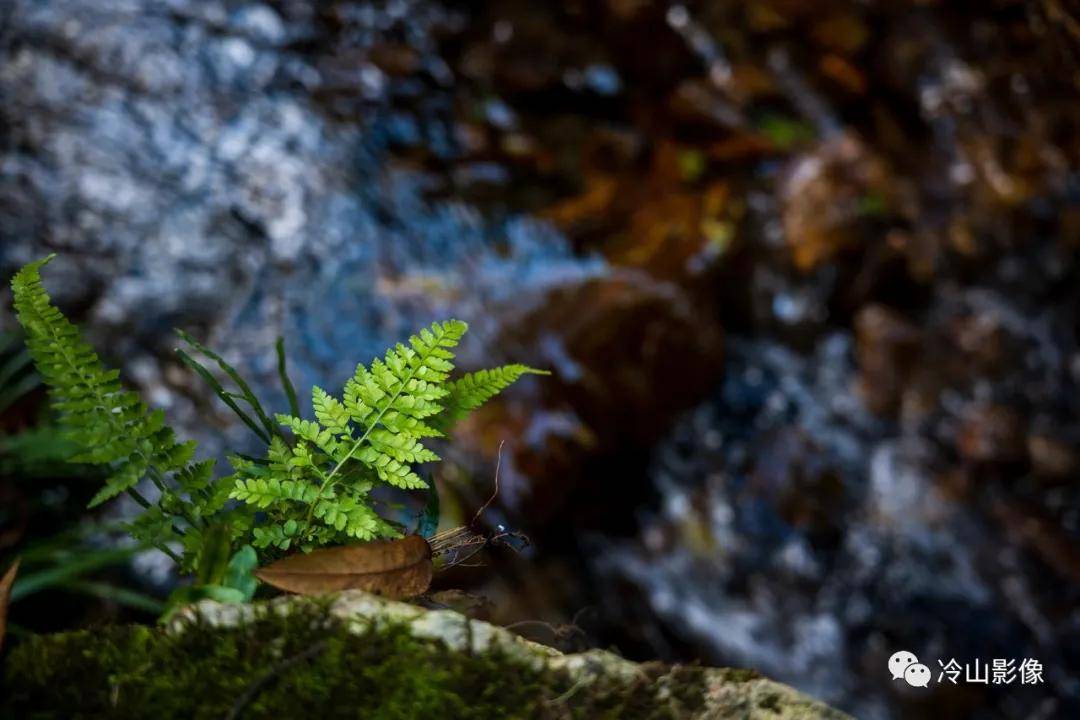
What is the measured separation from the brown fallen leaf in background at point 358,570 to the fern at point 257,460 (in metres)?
0.06

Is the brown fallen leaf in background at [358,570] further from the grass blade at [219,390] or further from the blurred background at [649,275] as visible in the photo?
the blurred background at [649,275]

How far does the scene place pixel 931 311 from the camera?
4.79 meters

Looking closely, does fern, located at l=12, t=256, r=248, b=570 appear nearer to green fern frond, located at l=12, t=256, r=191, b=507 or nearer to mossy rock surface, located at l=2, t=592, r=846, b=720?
green fern frond, located at l=12, t=256, r=191, b=507

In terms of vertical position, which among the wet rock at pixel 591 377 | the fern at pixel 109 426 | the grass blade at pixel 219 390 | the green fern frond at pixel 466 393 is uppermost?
the wet rock at pixel 591 377

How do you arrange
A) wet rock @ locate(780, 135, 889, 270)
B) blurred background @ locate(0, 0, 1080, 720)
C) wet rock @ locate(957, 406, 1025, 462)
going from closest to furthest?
1. blurred background @ locate(0, 0, 1080, 720)
2. wet rock @ locate(957, 406, 1025, 462)
3. wet rock @ locate(780, 135, 889, 270)

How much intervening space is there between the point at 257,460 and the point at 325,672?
Result: 21.1 inches

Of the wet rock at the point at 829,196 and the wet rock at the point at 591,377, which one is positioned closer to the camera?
the wet rock at the point at 591,377

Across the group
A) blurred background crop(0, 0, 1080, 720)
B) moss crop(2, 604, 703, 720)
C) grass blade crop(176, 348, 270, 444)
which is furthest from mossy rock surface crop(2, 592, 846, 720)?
blurred background crop(0, 0, 1080, 720)

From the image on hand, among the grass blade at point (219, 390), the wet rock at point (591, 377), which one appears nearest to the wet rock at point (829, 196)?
the wet rock at point (591, 377)

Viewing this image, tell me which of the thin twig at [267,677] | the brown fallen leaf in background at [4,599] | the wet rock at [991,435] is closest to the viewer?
the thin twig at [267,677]

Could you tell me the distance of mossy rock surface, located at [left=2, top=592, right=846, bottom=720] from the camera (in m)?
1.24

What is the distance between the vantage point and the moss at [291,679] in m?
1.24

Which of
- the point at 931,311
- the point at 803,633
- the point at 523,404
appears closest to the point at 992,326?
the point at 931,311

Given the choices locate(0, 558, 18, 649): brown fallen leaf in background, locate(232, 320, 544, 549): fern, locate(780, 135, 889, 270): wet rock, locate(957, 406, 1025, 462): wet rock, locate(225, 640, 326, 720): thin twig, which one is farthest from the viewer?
locate(780, 135, 889, 270): wet rock
